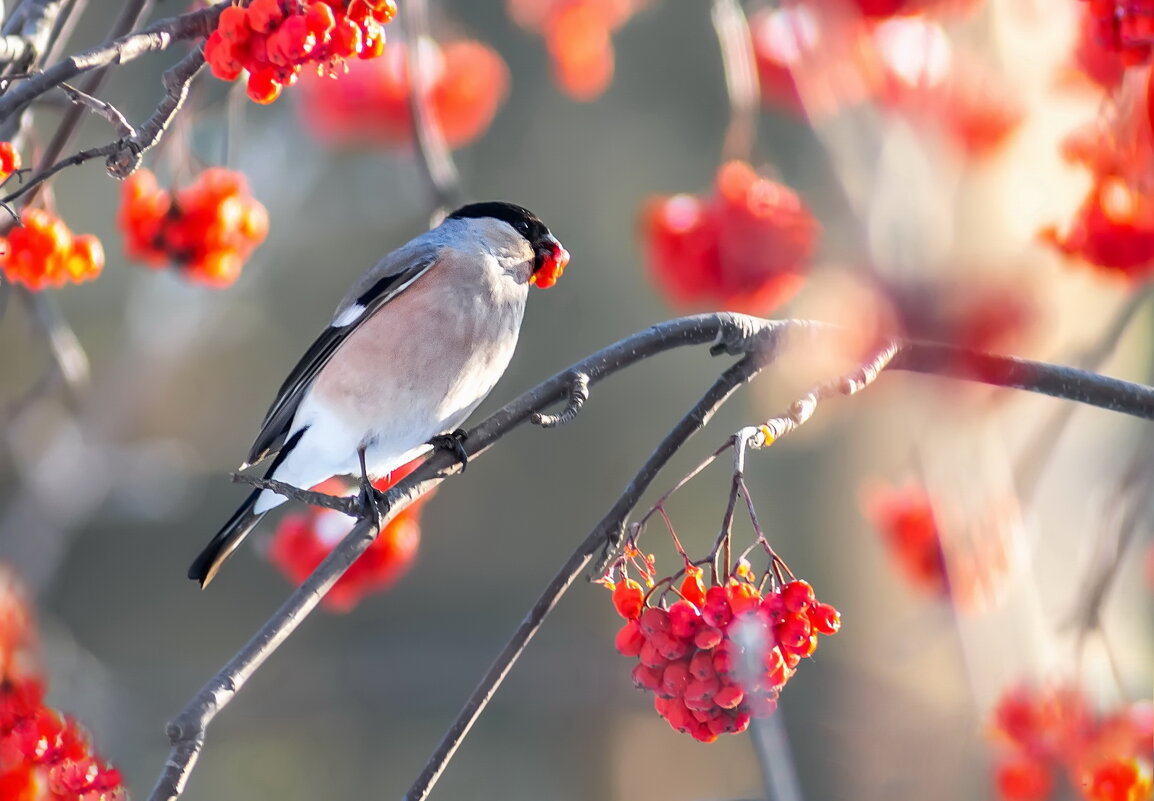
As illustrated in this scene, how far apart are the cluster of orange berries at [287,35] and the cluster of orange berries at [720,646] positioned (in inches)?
24.7

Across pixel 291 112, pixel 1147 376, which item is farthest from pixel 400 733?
pixel 1147 376

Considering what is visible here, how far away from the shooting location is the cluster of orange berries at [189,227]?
1.88 metres

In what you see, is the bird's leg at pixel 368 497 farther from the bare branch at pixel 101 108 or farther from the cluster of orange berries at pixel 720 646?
the bare branch at pixel 101 108

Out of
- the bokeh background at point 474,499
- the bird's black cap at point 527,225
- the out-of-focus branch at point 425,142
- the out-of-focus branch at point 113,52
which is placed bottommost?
the bokeh background at point 474,499

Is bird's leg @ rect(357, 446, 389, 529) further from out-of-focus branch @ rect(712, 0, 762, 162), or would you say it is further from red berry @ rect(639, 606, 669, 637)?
out-of-focus branch @ rect(712, 0, 762, 162)

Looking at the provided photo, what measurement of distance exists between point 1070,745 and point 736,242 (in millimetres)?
931

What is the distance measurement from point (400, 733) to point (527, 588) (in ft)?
3.19

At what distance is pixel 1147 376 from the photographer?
3484mm

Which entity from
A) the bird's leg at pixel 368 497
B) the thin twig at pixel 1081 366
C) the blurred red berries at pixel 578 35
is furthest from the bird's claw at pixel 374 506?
the blurred red berries at pixel 578 35

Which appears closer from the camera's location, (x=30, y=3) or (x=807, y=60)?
(x=30, y=3)

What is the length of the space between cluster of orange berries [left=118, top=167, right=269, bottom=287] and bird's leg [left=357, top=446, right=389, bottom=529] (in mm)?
396

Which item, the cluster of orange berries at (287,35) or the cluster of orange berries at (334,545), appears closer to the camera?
the cluster of orange berries at (287,35)

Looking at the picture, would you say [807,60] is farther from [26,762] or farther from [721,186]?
[26,762]

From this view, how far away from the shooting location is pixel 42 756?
1199 millimetres
